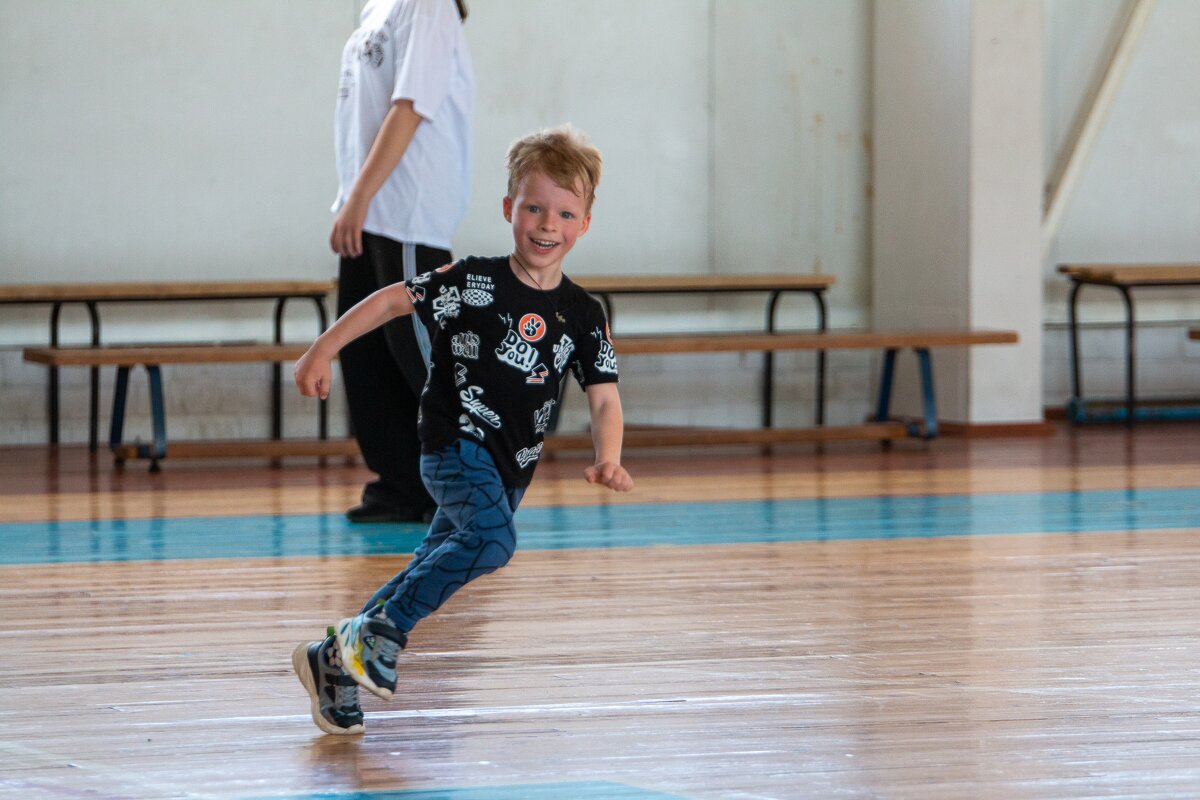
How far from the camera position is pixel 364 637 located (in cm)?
199

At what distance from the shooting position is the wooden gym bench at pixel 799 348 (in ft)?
18.9

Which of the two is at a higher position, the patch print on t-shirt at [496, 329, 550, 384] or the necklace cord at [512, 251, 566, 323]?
the necklace cord at [512, 251, 566, 323]

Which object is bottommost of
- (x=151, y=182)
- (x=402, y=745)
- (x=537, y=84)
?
(x=402, y=745)

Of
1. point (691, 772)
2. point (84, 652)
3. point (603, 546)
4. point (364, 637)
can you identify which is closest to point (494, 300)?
point (364, 637)

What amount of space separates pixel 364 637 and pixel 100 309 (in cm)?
482

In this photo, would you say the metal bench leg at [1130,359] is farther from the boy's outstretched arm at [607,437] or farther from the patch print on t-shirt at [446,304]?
the patch print on t-shirt at [446,304]

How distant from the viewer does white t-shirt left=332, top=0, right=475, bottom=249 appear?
361 cm

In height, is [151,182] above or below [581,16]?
below

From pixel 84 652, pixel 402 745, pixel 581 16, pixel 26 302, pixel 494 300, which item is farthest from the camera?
pixel 581 16

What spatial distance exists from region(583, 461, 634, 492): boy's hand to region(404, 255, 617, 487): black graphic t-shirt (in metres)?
0.14

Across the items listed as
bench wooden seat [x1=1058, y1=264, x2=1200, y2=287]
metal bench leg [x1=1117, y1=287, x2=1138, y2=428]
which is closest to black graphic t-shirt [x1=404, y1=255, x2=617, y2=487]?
bench wooden seat [x1=1058, y1=264, x2=1200, y2=287]

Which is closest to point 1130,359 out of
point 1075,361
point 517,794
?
point 1075,361

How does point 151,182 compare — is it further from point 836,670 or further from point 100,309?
point 836,670

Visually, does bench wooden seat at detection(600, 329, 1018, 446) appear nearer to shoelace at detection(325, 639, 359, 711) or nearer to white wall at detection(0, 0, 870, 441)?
white wall at detection(0, 0, 870, 441)
